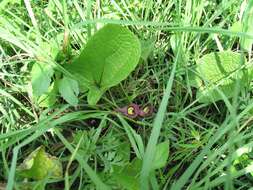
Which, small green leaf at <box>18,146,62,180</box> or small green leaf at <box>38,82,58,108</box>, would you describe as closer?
small green leaf at <box>18,146,62,180</box>

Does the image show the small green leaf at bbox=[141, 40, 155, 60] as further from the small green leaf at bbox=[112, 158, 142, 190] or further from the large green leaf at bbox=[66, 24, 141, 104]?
the small green leaf at bbox=[112, 158, 142, 190]

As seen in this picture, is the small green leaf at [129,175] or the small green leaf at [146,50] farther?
the small green leaf at [146,50]

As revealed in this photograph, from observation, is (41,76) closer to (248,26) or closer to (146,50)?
(146,50)

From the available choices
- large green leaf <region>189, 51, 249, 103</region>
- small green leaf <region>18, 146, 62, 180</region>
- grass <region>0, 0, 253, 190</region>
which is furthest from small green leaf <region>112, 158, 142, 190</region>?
large green leaf <region>189, 51, 249, 103</region>

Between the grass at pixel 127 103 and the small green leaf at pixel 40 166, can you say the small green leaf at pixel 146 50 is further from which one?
the small green leaf at pixel 40 166

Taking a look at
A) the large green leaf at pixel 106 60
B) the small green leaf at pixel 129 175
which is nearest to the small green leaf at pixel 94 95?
the large green leaf at pixel 106 60

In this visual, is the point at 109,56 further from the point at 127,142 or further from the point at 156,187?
the point at 156,187
